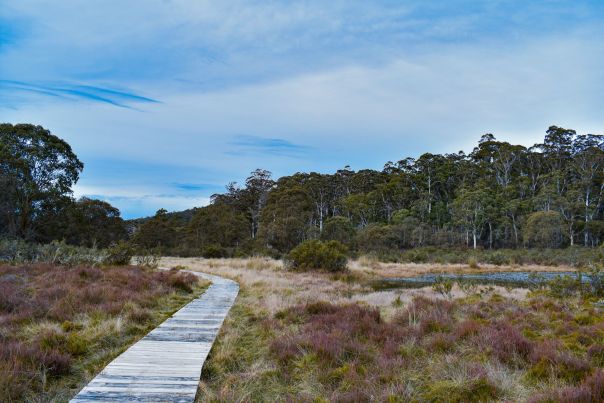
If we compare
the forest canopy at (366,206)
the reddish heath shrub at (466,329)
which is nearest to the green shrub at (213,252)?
the forest canopy at (366,206)

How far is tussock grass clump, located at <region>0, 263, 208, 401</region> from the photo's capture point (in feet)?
18.1

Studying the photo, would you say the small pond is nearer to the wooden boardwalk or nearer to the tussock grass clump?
the tussock grass clump

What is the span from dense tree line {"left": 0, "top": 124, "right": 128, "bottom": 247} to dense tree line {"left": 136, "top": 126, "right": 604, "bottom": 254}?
10240 millimetres

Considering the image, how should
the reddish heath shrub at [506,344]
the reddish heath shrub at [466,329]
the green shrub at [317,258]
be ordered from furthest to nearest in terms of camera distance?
the green shrub at [317,258] → the reddish heath shrub at [466,329] → the reddish heath shrub at [506,344]

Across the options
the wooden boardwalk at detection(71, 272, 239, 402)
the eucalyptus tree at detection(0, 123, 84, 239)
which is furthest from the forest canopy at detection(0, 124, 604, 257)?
the wooden boardwalk at detection(71, 272, 239, 402)

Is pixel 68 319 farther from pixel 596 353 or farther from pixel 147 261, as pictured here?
pixel 147 261

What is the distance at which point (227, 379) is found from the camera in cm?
587

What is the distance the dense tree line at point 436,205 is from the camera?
46562 millimetres

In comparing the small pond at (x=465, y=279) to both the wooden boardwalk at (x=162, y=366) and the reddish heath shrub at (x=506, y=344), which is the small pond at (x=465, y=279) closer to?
the reddish heath shrub at (x=506, y=344)

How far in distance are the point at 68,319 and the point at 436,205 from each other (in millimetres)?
61911

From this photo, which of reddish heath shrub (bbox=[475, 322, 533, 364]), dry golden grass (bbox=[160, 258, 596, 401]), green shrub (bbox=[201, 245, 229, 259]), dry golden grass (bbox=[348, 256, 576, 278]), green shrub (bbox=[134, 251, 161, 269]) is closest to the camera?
dry golden grass (bbox=[160, 258, 596, 401])

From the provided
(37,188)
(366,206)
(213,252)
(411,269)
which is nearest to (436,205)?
(366,206)

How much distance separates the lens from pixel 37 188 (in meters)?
35.3

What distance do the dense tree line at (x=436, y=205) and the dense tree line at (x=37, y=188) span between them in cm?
1024
